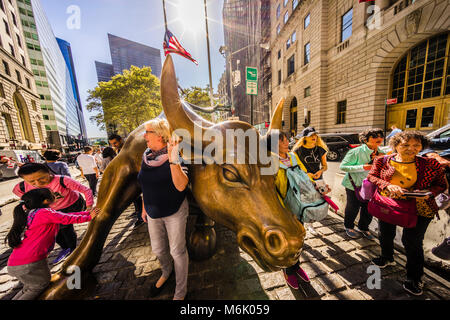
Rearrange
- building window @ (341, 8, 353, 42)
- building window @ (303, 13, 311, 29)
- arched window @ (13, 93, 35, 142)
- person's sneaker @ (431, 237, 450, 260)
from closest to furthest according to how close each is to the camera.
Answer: person's sneaker @ (431, 237, 450, 260), building window @ (341, 8, 353, 42), building window @ (303, 13, 311, 29), arched window @ (13, 93, 35, 142)

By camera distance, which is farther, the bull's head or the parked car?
the parked car

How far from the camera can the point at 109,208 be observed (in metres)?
2.62

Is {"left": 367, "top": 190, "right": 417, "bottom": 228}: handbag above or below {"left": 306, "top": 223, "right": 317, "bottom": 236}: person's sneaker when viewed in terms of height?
above

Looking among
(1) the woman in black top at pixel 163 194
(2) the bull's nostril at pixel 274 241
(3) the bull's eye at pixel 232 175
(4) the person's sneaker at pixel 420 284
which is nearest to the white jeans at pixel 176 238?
(1) the woman in black top at pixel 163 194

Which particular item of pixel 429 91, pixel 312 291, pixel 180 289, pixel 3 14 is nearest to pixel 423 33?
pixel 429 91

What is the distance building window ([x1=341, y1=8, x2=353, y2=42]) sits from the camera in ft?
47.5

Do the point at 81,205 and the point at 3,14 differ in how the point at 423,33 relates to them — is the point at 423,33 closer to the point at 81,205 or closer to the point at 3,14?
the point at 81,205

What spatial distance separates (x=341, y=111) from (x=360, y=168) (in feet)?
54.7

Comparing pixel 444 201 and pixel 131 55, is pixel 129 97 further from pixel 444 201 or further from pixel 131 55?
pixel 131 55

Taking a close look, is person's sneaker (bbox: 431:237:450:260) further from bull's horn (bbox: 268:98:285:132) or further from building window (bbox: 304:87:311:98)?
building window (bbox: 304:87:311:98)

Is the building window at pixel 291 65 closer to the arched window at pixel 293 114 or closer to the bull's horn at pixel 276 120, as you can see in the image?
the arched window at pixel 293 114

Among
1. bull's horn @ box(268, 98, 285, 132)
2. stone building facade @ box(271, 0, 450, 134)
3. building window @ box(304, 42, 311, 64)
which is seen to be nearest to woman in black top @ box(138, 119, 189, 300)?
bull's horn @ box(268, 98, 285, 132)

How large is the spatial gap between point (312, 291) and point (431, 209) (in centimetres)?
171

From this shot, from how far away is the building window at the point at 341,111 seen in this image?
16.1m
